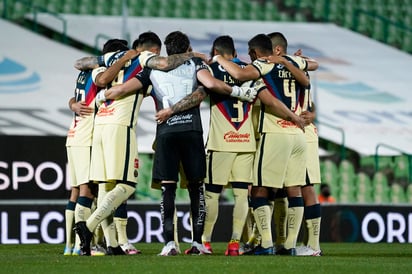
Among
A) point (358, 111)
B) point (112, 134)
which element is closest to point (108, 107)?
point (112, 134)

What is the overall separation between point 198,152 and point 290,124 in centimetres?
100

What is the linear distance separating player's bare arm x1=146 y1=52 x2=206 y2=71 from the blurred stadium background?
555 centimetres

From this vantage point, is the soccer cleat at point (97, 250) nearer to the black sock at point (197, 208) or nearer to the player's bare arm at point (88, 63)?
the black sock at point (197, 208)

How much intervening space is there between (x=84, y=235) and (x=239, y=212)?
1.49 m

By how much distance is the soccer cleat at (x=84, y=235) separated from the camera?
10422 millimetres

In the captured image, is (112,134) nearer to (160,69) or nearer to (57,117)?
(160,69)

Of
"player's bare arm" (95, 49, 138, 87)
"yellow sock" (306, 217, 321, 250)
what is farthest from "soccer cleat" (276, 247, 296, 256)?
"player's bare arm" (95, 49, 138, 87)

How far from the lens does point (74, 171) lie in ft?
37.3

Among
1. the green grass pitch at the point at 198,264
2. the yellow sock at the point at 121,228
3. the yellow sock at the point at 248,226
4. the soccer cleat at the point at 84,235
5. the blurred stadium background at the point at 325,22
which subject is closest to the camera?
the green grass pitch at the point at 198,264

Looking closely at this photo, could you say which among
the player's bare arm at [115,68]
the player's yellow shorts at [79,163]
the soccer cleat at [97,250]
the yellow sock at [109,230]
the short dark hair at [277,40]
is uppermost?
the short dark hair at [277,40]

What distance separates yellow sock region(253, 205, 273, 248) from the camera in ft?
35.8

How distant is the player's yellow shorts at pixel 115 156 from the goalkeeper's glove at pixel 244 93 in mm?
968

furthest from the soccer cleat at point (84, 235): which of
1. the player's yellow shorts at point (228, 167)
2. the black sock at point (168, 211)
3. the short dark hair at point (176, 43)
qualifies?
the short dark hair at point (176, 43)

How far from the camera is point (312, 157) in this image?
11.5m
